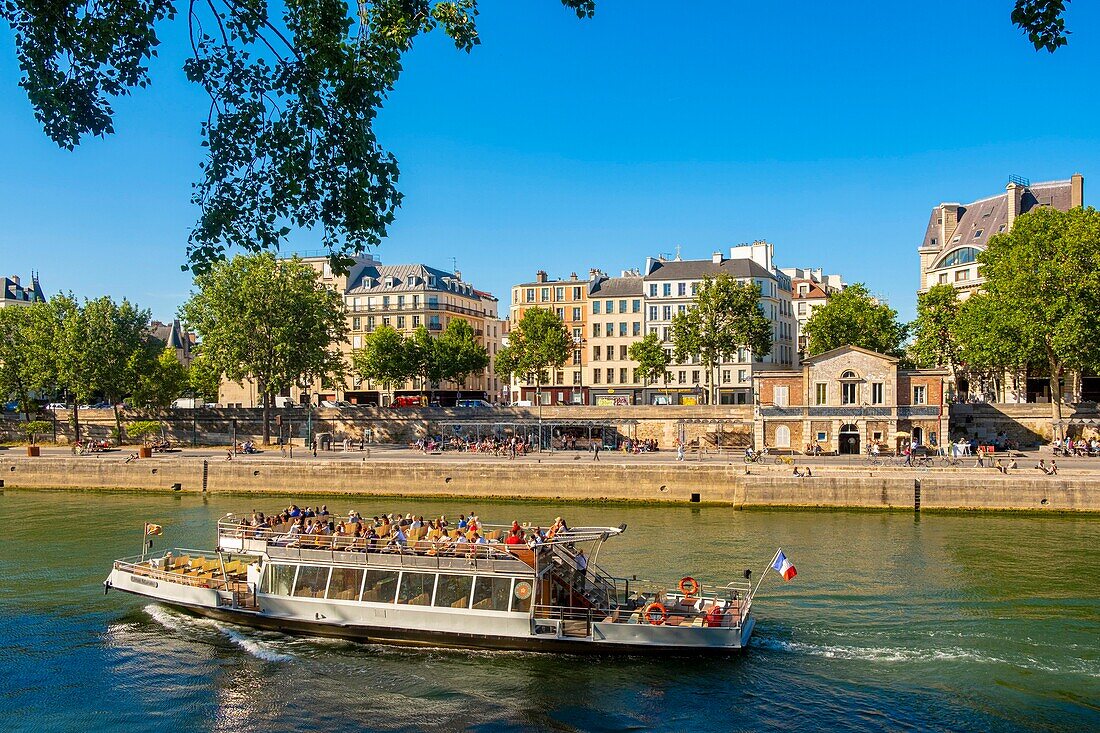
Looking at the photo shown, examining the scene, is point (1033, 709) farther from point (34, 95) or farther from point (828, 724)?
point (34, 95)

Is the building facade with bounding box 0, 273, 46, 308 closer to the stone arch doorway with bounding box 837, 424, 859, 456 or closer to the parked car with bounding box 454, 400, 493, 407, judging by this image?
the parked car with bounding box 454, 400, 493, 407

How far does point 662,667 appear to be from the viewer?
22.7 metres

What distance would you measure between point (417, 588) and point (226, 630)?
601cm

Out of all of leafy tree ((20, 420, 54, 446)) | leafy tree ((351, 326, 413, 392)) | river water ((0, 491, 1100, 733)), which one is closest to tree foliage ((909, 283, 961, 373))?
river water ((0, 491, 1100, 733))

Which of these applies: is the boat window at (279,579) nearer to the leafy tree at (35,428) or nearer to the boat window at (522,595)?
the boat window at (522,595)

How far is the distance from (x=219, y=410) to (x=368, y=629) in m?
54.0

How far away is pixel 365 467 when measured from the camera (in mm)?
52656

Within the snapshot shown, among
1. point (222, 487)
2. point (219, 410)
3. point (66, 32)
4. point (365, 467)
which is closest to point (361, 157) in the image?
point (66, 32)

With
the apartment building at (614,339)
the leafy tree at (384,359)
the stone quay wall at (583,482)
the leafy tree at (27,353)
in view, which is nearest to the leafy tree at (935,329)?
the apartment building at (614,339)

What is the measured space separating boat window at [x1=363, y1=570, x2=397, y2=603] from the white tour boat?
0.09ft

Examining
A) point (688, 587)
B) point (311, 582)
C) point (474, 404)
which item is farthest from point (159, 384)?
point (688, 587)

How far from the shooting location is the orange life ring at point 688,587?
25.0 m

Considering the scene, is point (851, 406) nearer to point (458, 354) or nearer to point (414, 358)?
point (458, 354)

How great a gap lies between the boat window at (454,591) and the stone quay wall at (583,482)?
2462cm
